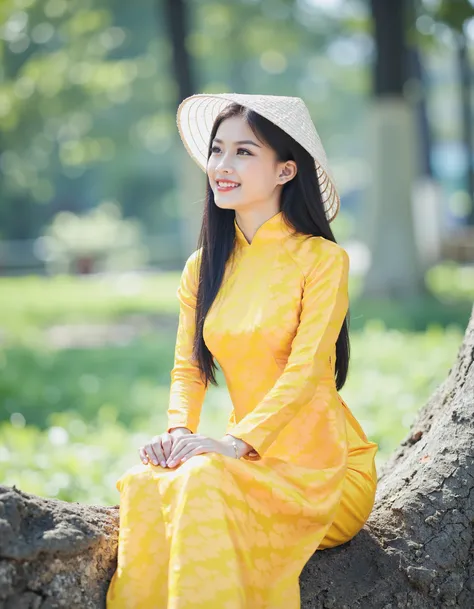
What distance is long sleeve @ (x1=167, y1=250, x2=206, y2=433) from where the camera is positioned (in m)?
2.71

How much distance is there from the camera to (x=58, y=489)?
4.57 metres

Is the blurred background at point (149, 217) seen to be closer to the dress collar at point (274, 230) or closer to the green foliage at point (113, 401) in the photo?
the green foliage at point (113, 401)

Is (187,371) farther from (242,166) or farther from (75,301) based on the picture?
(75,301)

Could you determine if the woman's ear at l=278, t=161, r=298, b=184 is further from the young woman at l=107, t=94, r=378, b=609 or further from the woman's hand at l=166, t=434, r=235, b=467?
the woman's hand at l=166, t=434, r=235, b=467

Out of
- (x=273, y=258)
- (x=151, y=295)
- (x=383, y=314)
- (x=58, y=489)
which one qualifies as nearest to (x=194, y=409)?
(x=273, y=258)

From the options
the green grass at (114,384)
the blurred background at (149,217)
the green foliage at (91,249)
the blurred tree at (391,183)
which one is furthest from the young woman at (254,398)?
the green foliage at (91,249)

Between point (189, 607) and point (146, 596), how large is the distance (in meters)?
0.17

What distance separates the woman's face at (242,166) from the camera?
8.86 ft

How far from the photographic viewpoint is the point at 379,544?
2.56 metres

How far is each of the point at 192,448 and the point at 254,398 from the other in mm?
397

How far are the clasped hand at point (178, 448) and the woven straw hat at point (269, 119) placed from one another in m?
0.84

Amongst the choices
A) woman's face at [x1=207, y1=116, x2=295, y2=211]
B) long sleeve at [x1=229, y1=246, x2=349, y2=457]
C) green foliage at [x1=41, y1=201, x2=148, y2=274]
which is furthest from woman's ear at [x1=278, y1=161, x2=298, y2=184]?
green foliage at [x1=41, y1=201, x2=148, y2=274]

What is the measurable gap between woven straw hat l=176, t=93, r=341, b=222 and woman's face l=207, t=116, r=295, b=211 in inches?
3.4

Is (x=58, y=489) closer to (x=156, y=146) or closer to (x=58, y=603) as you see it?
(x=58, y=603)
